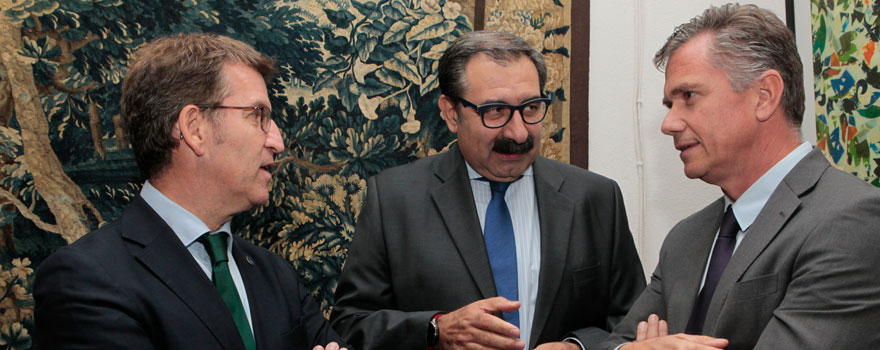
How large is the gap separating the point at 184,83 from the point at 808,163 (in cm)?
159

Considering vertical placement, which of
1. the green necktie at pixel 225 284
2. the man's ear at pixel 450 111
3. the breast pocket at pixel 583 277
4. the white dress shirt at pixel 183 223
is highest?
the man's ear at pixel 450 111

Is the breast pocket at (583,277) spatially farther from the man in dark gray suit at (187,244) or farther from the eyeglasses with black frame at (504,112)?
the man in dark gray suit at (187,244)

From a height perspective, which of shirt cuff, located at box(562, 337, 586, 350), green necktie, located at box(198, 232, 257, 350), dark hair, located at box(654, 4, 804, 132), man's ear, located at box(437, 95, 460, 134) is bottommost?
shirt cuff, located at box(562, 337, 586, 350)

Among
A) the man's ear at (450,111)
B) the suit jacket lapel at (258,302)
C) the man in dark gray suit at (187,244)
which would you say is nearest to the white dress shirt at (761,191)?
the man's ear at (450,111)

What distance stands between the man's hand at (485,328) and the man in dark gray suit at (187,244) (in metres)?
0.38

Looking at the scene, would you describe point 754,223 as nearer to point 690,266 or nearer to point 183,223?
point 690,266

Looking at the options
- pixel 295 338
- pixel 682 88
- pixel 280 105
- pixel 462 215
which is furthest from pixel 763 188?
pixel 280 105

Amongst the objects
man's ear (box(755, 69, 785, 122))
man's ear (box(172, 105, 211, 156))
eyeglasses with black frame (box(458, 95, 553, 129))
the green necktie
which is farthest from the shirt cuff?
man's ear (box(172, 105, 211, 156))

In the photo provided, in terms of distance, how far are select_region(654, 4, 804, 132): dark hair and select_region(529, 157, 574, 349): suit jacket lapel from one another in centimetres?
73

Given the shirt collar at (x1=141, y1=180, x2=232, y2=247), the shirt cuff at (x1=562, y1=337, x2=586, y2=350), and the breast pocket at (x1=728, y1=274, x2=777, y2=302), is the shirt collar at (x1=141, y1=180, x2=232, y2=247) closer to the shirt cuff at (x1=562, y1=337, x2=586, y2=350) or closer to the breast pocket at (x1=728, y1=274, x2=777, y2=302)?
the shirt cuff at (x1=562, y1=337, x2=586, y2=350)

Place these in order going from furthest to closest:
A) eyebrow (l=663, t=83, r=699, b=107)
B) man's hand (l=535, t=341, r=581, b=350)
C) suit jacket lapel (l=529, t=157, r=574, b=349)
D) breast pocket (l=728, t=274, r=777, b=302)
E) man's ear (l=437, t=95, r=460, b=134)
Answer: man's ear (l=437, t=95, r=460, b=134), suit jacket lapel (l=529, t=157, r=574, b=349), man's hand (l=535, t=341, r=581, b=350), eyebrow (l=663, t=83, r=699, b=107), breast pocket (l=728, t=274, r=777, b=302)

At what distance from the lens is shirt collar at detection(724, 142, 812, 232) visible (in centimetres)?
181

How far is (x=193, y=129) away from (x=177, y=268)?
1.23ft

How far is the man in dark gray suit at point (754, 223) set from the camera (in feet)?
4.99
